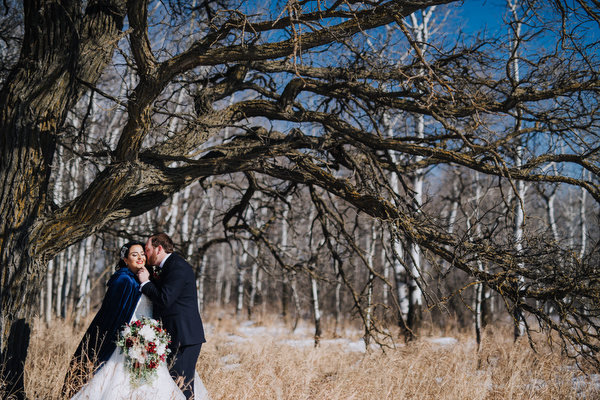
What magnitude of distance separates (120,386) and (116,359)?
0.24 metres

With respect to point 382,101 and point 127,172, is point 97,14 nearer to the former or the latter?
point 127,172

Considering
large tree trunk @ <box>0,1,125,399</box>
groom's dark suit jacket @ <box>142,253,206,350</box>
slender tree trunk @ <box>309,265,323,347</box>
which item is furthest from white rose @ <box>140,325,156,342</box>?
slender tree trunk @ <box>309,265,323,347</box>

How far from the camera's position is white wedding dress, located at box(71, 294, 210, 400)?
11.3 ft

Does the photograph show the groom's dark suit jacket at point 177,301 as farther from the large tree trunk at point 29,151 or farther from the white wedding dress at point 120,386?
the large tree trunk at point 29,151

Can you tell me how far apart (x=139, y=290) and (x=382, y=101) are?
10.4 feet

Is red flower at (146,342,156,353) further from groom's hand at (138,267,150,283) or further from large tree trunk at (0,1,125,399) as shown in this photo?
large tree trunk at (0,1,125,399)

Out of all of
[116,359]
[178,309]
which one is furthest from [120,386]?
[178,309]

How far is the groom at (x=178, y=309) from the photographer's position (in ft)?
12.2

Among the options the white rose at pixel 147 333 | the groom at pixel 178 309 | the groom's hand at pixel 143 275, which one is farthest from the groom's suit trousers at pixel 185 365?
the groom's hand at pixel 143 275

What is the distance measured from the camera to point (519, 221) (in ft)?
33.7

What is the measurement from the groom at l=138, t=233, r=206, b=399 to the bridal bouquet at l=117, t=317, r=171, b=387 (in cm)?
17

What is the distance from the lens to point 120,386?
138 inches

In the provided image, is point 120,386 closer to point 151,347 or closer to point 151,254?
point 151,347

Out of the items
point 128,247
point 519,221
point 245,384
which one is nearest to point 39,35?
point 128,247
